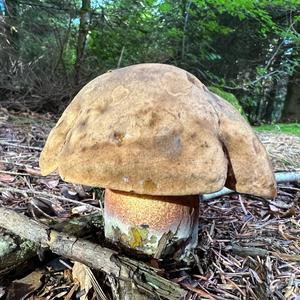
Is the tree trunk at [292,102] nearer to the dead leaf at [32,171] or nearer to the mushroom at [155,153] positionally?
the dead leaf at [32,171]

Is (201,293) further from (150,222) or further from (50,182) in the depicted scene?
(50,182)

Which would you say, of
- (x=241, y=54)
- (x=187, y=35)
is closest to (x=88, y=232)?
(x=187, y=35)

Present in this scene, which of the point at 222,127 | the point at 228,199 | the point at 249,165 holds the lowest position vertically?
the point at 228,199

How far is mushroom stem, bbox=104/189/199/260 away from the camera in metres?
1.19

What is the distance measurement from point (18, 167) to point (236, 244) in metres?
1.38

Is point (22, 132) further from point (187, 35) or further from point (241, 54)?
point (241, 54)

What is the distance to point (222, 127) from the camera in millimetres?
1156

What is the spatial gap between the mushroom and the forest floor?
0.51ft

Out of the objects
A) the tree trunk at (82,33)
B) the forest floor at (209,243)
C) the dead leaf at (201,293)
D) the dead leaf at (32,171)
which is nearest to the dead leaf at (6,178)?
the forest floor at (209,243)

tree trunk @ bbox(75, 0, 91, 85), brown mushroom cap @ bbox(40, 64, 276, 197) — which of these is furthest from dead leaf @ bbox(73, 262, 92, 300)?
tree trunk @ bbox(75, 0, 91, 85)

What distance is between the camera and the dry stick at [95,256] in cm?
99

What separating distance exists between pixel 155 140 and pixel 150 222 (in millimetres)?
338

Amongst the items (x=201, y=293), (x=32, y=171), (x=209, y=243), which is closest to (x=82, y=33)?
(x=32, y=171)

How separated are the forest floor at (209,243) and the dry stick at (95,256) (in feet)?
0.24
